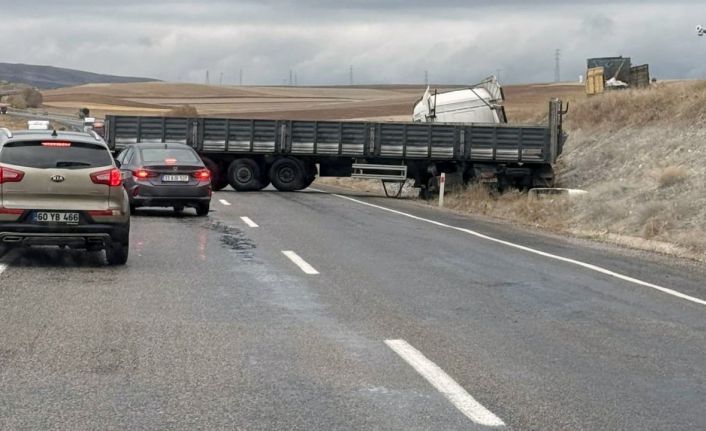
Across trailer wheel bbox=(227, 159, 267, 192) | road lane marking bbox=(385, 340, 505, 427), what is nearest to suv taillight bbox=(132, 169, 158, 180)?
trailer wheel bbox=(227, 159, 267, 192)

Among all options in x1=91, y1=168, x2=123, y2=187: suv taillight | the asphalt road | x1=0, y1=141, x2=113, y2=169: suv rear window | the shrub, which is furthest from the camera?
the shrub

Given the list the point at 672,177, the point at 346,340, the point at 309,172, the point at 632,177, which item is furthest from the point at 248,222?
the point at 632,177

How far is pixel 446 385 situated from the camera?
6.77 metres

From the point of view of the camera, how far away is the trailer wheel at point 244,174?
31656mm

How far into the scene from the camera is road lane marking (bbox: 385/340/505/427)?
5.96 metres

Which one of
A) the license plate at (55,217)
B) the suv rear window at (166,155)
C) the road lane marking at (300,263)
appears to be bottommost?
the road lane marking at (300,263)

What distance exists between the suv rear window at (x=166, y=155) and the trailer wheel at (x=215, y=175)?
10.0m

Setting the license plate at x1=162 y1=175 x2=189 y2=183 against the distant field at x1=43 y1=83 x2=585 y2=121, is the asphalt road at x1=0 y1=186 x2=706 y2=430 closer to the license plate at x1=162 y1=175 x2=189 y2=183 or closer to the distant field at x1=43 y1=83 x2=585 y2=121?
the license plate at x1=162 y1=175 x2=189 y2=183

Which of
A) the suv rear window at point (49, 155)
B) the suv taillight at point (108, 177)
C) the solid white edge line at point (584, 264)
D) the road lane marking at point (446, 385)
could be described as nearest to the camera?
the road lane marking at point (446, 385)

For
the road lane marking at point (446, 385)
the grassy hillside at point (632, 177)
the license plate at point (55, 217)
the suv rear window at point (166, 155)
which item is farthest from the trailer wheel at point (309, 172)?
the road lane marking at point (446, 385)

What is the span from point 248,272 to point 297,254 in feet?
6.83

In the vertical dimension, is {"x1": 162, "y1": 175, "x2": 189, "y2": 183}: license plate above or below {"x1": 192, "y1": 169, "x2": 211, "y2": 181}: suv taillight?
below

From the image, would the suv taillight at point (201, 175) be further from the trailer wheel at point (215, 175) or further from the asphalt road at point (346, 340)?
the trailer wheel at point (215, 175)

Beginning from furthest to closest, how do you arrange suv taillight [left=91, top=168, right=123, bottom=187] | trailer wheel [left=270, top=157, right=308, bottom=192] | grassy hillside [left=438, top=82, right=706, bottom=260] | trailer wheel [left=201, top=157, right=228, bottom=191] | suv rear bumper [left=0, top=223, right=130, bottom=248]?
trailer wheel [left=270, top=157, right=308, bottom=192] → trailer wheel [left=201, top=157, right=228, bottom=191] → grassy hillside [left=438, top=82, right=706, bottom=260] → suv taillight [left=91, top=168, right=123, bottom=187] → suv rear bumper [left=0, top=223, right=130, bottom=248]
